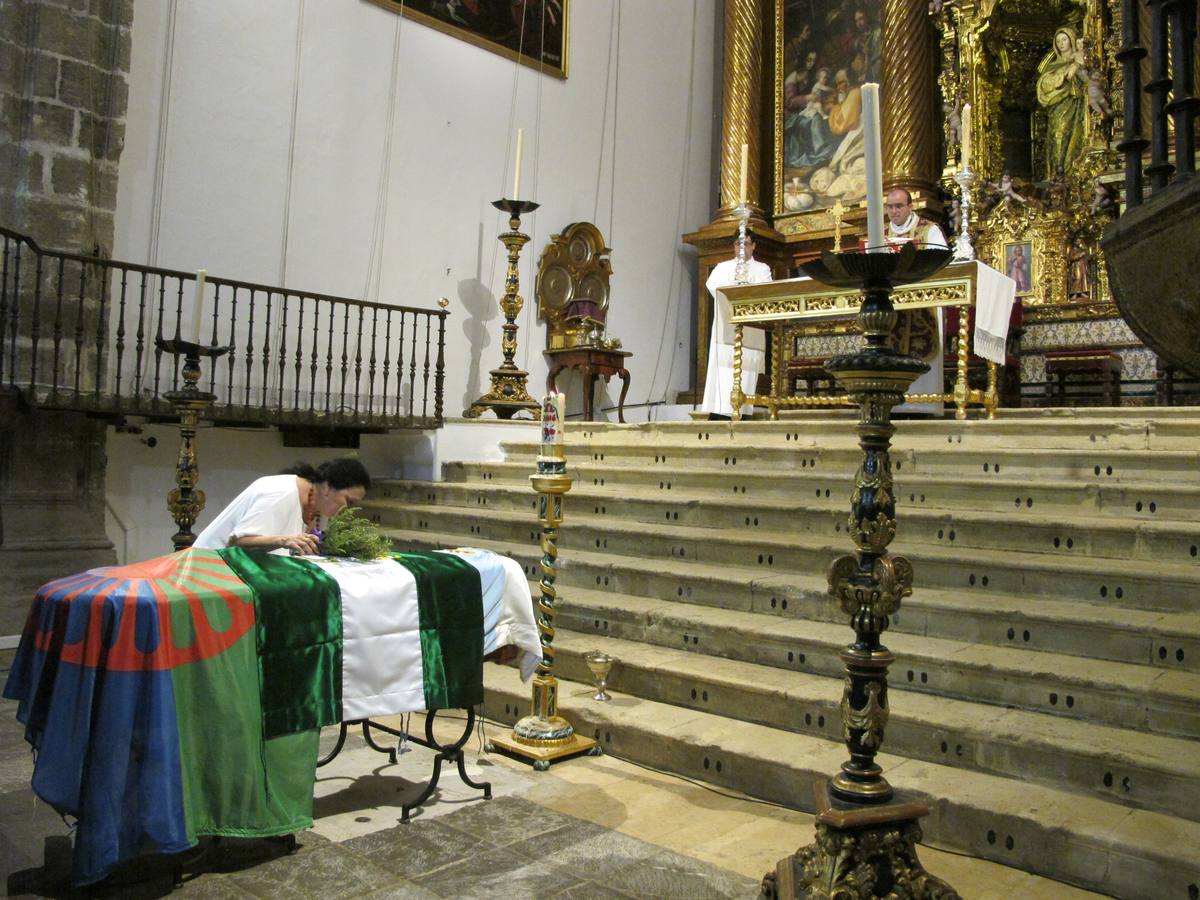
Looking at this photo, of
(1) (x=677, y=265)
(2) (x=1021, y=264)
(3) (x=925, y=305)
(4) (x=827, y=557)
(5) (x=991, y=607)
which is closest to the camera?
(5) (x=991, y=607)

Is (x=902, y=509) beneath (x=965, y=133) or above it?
beneath

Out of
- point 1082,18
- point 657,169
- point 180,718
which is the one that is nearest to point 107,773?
point 180,718

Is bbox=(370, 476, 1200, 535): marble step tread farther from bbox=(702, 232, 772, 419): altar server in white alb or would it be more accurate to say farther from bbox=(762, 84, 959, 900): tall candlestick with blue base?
bbox=(762, 84, 959, 900): tall candlestick with blue base

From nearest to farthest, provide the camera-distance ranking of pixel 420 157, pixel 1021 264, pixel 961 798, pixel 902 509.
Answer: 1. pixel 961 798
2. pixel 902 509
3. pixel 420 157
4. pixel 1021 264

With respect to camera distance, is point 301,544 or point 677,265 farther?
point 677,265

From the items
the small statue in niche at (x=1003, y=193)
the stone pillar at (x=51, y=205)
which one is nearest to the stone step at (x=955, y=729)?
the stone pillar at (x=51, y=205)

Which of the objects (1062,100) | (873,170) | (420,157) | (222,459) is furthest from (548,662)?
(1062,100)

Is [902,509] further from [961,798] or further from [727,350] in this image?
[727,350]

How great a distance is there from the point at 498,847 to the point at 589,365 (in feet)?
22.5

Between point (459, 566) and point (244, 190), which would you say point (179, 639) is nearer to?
point (459, 566)

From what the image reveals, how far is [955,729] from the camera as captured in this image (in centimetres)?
347

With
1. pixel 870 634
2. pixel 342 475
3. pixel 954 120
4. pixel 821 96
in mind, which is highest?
pixel 821 96

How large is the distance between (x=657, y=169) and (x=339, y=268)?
4533 millimetres

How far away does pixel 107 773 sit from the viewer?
2.62 metres
